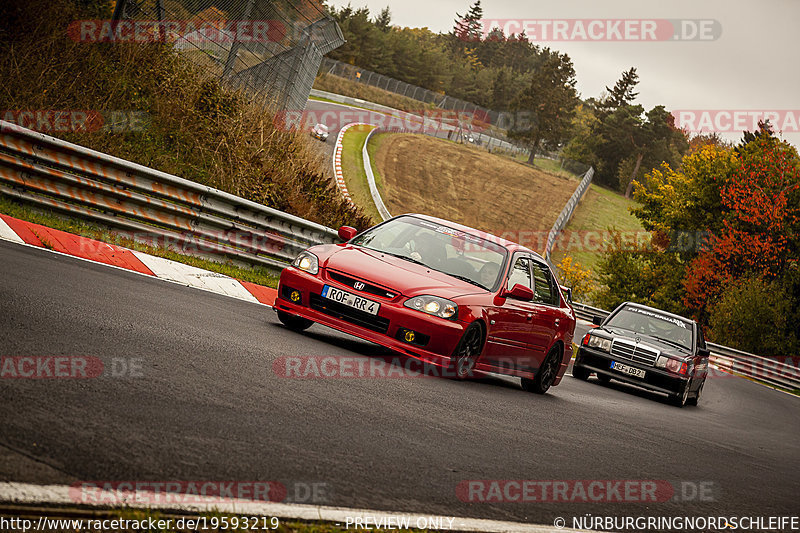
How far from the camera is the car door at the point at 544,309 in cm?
1032

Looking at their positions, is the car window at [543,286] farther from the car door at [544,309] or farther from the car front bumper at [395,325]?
the car front bumper at [395,325]

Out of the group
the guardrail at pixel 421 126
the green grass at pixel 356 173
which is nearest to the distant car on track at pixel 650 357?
the green grass at pixel 356 173

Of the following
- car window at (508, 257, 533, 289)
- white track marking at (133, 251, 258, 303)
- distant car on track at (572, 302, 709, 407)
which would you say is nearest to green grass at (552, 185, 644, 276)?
distant car on track at (572, 302, 709, 407)

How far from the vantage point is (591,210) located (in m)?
82.5

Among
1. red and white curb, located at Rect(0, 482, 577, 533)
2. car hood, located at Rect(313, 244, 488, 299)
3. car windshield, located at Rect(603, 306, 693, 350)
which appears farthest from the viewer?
car windshield, located at Rect(603, 306, 693, 350)

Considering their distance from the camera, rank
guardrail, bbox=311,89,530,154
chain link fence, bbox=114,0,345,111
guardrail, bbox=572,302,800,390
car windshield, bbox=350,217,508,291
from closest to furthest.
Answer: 1. car windshield, bbox=350,217,508,291
2. chain link fence, bbox=114,0,345,111
3. guardrail, bbox=572,302,800,390
4. guardrail, bbox=311,89,530,154

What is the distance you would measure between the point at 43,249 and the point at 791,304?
126ft

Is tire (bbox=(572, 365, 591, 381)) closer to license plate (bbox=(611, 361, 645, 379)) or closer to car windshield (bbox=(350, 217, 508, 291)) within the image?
license plate (bbox=(611, 361, 645, 379))

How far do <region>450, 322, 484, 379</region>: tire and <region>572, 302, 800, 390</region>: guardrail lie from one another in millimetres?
23661

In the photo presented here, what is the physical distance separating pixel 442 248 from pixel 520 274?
38.8 inches

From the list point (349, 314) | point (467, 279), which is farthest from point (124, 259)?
point (467, 279)

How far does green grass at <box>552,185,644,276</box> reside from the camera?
67625 millimetres

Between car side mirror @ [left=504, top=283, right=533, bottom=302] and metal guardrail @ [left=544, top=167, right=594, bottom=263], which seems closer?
car side mirror @ [left=504, top=283, right=533, bottom=302]

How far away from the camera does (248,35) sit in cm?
1606
